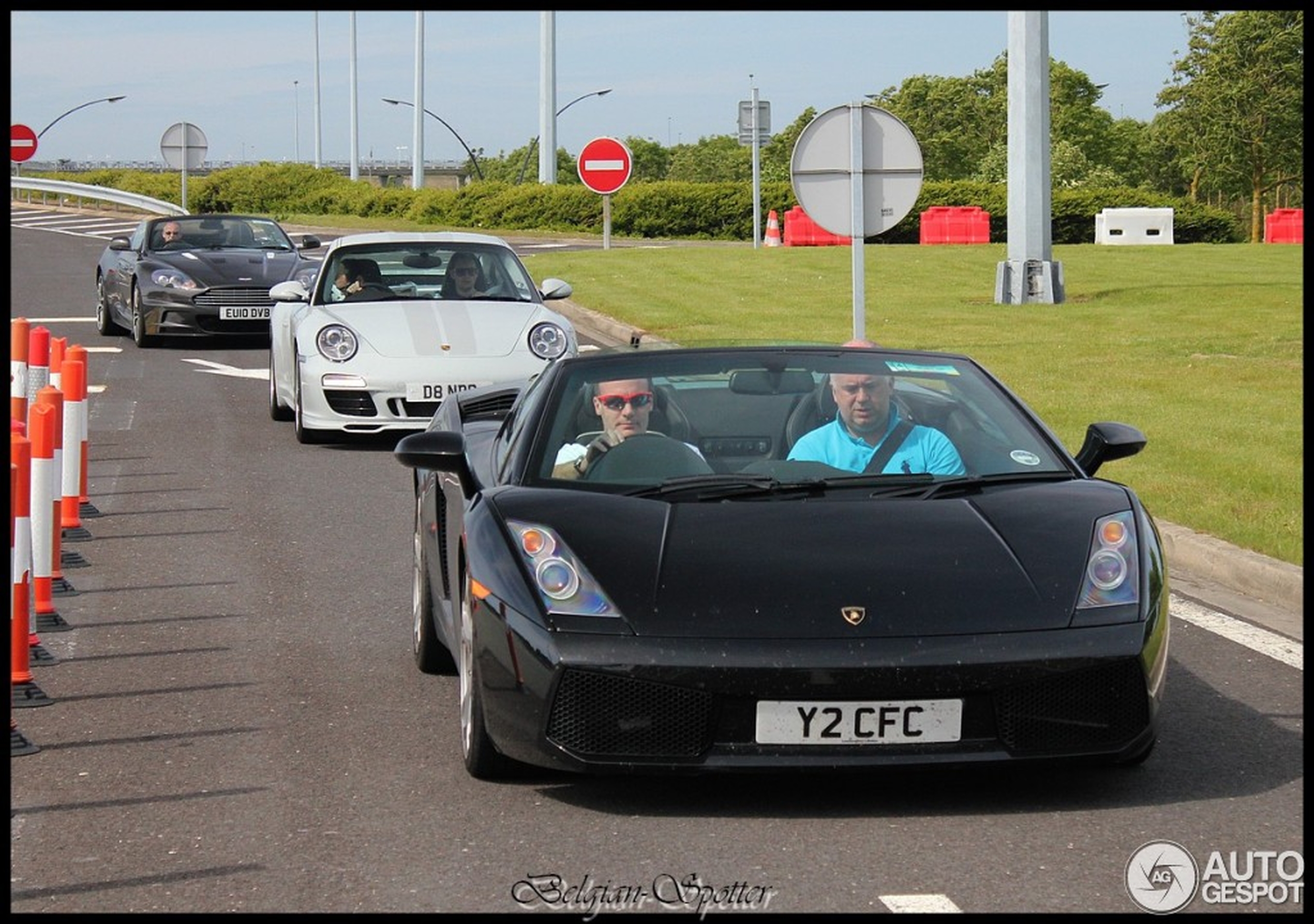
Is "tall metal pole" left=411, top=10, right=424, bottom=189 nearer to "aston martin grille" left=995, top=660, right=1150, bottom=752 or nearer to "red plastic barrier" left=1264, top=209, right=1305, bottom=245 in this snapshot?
"red plastic barrier" left=1264, top=209, right=1305, bottom=245

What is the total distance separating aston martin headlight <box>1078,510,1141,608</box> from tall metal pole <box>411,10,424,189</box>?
52887 mm

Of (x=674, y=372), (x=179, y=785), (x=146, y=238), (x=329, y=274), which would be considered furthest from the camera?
(x=146, y=238)

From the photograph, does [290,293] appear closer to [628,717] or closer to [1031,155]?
[1031,155]

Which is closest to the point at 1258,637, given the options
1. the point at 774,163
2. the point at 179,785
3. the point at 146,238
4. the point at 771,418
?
the point at 771,418

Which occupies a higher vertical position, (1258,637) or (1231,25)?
(1231,25)

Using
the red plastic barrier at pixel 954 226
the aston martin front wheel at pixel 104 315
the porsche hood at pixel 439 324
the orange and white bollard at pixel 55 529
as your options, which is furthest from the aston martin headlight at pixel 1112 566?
the red plastic barrier at pixel 954 226

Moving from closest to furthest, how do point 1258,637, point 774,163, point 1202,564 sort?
point 1258,637
point 1202,564
point 774,163

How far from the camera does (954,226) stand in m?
Result: 44.0

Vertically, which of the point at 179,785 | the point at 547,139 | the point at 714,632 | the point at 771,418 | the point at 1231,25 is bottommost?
the point at 179,785

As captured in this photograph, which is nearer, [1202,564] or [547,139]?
[1202,564]

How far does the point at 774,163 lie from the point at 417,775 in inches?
4757

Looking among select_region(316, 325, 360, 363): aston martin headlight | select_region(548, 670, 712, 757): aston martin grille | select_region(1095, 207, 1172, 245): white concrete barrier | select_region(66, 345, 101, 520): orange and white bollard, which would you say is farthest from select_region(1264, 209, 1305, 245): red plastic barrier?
select_region(548, 670, 712, 757): aston martin grille

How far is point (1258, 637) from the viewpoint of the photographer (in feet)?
25.5

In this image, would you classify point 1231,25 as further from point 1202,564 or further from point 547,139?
point 1202,564
